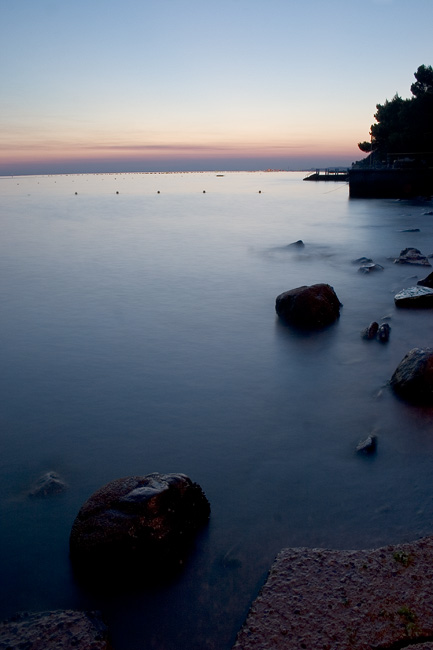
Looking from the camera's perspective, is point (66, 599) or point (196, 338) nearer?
point (66, 599)

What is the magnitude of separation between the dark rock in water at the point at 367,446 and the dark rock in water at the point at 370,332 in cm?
384

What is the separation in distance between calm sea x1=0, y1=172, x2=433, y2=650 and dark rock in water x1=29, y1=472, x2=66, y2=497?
4.1 inches

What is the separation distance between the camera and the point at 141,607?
350 centimetres

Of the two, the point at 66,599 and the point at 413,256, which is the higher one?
the point at 413,256

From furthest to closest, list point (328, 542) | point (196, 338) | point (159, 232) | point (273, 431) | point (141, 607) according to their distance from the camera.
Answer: point (159, 232) → point (196, 338) → point (273, 431) → point (328, 542) → point (141, 607)

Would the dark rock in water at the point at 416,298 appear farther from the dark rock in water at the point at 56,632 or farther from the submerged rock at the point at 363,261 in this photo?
the dark rock in water at the point at 56,632

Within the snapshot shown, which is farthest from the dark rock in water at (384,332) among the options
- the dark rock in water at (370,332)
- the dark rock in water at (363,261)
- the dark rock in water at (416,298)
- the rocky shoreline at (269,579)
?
the dark rock in water at (363,261)

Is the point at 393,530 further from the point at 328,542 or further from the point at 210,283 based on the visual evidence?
the point at 210,283

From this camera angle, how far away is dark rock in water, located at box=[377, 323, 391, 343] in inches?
350

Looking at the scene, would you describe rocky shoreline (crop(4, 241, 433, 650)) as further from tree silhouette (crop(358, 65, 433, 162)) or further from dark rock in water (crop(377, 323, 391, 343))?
tree silhouette (crop(358, 65, 433, 162))

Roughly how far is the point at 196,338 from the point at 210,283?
5818mm

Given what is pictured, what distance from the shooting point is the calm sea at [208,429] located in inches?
147

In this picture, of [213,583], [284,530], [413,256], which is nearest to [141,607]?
[213,583]

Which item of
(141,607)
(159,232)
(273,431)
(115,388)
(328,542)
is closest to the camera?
(141,607)
